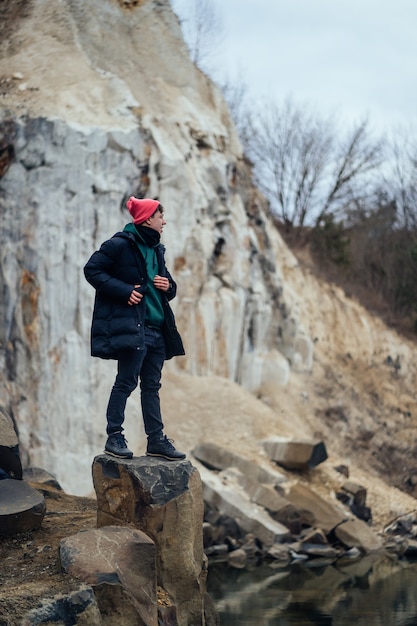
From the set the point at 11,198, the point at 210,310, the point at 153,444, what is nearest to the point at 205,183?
the point at 210,310

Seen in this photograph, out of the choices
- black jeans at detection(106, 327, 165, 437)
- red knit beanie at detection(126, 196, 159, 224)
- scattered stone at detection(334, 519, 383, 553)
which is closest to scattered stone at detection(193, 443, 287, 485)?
scattered stone at detection(334, 519, 383, 553)

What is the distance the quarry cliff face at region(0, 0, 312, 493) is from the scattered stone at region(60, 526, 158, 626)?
9162 mm

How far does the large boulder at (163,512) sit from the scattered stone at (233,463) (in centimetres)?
972

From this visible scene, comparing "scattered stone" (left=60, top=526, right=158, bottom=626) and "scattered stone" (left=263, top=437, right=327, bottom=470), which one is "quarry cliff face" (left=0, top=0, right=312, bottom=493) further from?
"scattered stone" (left=60, top=526, right=158, bottom=626)

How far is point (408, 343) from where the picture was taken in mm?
26859

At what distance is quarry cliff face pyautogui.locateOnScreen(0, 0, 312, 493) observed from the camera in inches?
621

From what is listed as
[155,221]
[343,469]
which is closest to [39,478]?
[155,221]

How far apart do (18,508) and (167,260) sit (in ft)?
38.5

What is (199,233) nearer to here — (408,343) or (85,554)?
(408,343)

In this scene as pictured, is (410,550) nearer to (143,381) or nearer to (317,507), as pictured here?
(317,507)

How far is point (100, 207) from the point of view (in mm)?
16859

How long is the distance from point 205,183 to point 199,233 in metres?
1.30

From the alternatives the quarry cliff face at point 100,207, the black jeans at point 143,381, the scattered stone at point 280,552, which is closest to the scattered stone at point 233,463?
the scattered stone at point 280,552

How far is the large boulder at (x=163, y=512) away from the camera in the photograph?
22.6 feet
